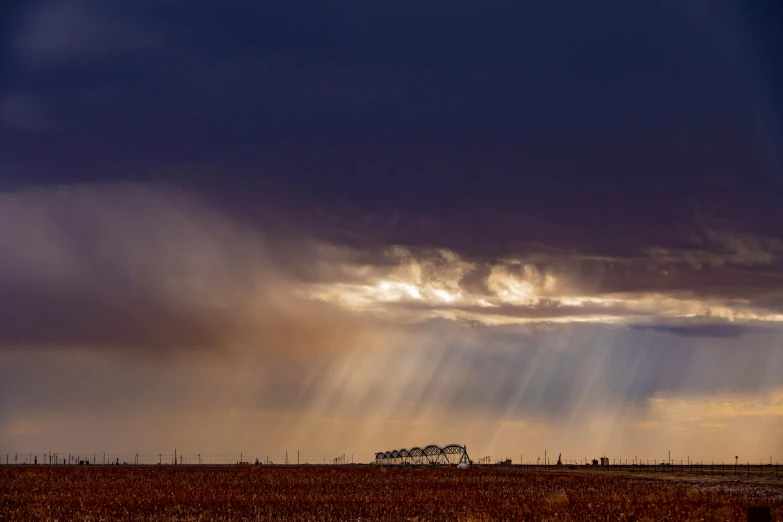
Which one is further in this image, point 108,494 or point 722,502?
point 108,494

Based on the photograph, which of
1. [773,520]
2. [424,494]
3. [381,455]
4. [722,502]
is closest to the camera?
[773,520]

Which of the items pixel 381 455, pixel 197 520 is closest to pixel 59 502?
pixel 197 520

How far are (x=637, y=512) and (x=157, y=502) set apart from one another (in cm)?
2469

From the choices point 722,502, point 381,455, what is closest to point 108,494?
point 722,502

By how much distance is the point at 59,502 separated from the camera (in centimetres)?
4659

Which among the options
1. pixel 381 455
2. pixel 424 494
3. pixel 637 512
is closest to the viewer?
pixel 637 512

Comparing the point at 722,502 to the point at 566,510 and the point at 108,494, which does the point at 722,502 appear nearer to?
the point at 566,510

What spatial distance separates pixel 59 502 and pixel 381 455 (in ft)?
473

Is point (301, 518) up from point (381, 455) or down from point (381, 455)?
down

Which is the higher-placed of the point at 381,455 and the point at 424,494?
the point at 381,455

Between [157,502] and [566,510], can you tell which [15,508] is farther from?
[566,510]

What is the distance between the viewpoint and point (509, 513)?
127ft

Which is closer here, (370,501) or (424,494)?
(370,501)

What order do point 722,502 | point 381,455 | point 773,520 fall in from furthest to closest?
point 381,455, point 722,502, point 773,520
